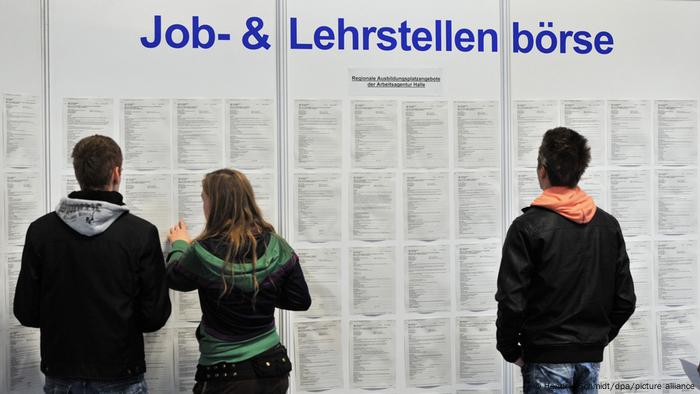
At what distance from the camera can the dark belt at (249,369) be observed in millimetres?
2461

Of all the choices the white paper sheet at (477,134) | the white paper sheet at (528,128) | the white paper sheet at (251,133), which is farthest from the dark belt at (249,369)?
the white paper sheet at (528,128)

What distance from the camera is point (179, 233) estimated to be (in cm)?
301

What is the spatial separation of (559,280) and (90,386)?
68.9 inches

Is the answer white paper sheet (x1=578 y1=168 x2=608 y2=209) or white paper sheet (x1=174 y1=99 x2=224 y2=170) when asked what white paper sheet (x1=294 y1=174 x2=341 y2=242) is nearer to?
white paper sheet (x1=174 y1=99 x2=224 y2=170)

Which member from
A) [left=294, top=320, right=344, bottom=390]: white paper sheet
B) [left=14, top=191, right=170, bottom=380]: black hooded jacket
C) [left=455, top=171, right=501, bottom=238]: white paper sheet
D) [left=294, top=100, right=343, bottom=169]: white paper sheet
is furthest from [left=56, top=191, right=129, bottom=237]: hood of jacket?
[left=455, top=171, right=501, bottom=238]: white paper sheet

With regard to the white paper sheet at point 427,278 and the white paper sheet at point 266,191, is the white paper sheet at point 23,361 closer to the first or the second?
the white paper sheet at point 266,191

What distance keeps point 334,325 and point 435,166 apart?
89cm

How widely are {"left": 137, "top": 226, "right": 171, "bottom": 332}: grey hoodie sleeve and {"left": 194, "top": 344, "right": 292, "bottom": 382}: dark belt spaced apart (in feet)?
0.81

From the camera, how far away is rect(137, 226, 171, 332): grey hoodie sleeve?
2516 millimetres

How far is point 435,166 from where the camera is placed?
10.7 feet

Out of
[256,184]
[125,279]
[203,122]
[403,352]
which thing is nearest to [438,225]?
[403,352]

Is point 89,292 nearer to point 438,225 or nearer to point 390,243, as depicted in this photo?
point 390,243

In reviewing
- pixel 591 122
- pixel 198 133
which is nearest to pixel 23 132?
pixel 198 133

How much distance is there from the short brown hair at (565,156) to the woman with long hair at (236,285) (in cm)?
104
